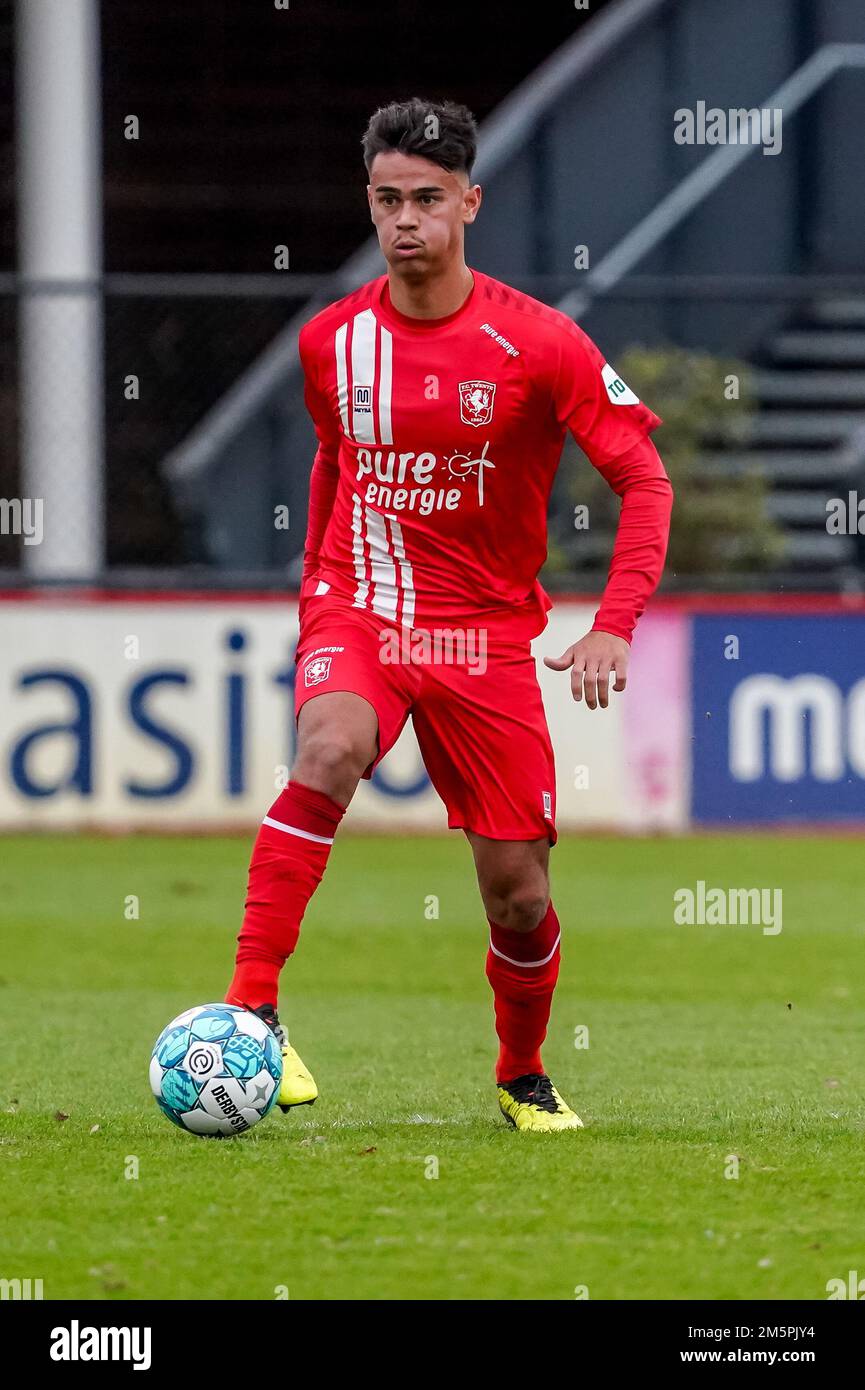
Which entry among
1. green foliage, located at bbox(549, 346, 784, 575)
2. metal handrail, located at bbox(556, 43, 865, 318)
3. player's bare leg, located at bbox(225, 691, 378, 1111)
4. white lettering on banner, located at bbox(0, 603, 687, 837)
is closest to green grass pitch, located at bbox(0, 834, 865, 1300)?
player's bare leg, located at bbox(225, 691, 378, 1111)

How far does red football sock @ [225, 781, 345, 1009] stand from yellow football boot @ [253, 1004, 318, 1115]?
0.03 meters

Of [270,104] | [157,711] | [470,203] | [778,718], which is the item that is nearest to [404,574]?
[470,203]

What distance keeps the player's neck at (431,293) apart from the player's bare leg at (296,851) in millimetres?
926

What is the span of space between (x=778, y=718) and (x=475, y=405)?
7086 mm

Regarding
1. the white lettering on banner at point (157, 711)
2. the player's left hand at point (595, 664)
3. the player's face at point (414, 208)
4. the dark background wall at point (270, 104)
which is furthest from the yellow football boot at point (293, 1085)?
the dark background wall at point (270, 104)

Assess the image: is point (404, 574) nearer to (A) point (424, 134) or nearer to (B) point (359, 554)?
(B) point (359, 554)

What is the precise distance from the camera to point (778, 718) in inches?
466

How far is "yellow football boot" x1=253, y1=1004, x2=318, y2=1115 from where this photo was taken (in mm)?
4719

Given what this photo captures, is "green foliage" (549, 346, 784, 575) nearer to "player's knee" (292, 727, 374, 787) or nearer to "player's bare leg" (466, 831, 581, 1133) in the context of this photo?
"player's bare leg" (466, 831, 581, 1133)

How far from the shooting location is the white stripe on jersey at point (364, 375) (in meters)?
5.05

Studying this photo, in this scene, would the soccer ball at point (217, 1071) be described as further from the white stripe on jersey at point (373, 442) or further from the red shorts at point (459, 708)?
the white stripe on jersey at point (373, 442)
